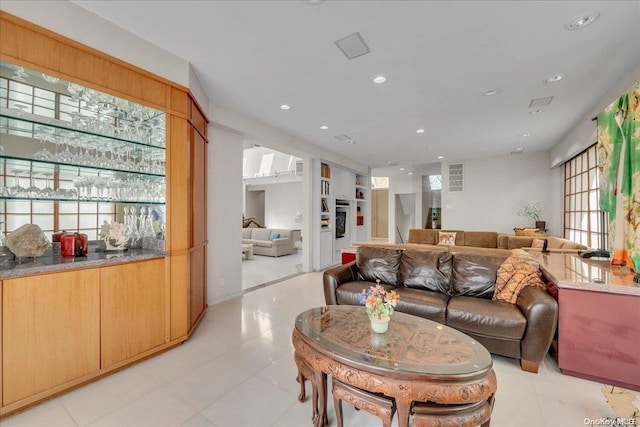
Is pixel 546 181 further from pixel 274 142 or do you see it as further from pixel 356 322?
pixel 356 322

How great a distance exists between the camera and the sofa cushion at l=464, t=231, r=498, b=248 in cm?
630

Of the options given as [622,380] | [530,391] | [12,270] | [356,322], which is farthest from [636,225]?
[12,270]

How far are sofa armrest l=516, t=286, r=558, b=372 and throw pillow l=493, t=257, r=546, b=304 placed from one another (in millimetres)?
279

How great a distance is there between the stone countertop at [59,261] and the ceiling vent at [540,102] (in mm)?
4931

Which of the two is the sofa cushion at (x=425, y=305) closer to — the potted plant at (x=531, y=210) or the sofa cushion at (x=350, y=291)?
the sofa cushion at (x=350, y=291)

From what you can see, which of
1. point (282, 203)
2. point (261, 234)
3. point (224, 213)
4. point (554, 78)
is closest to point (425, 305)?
point (554, 78)

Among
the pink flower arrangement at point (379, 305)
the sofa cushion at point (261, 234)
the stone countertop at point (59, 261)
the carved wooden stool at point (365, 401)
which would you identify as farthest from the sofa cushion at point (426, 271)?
the sofa cushion at point (261, 234)

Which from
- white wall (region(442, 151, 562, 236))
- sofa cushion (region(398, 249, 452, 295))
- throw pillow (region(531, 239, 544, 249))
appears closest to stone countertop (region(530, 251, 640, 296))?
sofa cushion (region(398, 249, 452, 295))

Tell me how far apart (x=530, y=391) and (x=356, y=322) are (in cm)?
144

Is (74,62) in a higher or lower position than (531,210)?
higher

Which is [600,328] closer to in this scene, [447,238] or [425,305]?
[425,305]

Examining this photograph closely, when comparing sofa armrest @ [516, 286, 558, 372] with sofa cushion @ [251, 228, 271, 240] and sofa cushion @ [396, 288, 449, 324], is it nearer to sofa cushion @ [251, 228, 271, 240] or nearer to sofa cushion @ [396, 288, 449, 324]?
sofa cushion @ [396, 288, 449, 324]

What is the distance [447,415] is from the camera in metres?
1.32

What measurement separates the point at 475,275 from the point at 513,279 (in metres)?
0.35
